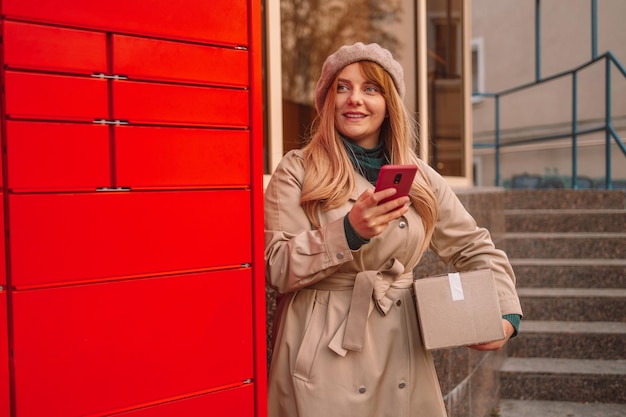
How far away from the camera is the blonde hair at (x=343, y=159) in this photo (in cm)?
183

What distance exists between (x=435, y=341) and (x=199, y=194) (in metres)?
0.80

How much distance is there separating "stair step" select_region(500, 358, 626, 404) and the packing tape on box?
116 inches

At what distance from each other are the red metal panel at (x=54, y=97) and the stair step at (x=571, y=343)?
4.00 m

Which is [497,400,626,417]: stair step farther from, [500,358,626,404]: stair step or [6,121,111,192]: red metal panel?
[6,121,111,192]: red metal panel

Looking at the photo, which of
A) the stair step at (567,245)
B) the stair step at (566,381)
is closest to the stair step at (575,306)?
the stair step at (566,381)

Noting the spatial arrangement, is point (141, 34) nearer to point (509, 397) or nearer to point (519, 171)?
point (509, 397)

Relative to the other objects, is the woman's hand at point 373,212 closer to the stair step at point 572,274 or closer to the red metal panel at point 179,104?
the red metal panel at point 179,104

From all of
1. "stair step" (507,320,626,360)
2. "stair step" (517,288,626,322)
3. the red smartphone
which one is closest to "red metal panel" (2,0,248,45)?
the red smartphone

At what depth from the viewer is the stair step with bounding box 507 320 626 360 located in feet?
15.3

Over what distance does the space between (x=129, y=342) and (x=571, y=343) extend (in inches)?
157

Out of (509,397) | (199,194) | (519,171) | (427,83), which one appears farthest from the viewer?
(519,171)

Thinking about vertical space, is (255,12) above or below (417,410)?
above

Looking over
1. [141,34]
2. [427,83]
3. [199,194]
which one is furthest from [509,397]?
[141,34]

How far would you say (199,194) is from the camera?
5.32 feet
